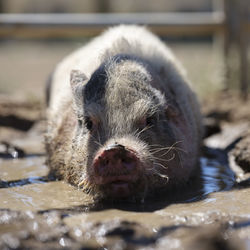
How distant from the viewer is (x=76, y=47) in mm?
10219

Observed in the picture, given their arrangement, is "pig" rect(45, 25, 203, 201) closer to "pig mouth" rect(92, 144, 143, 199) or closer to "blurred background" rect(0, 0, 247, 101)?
"pig mouth" rect(92, 144, 143, 199)

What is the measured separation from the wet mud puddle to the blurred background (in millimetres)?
5143

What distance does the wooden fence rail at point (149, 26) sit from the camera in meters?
8.88

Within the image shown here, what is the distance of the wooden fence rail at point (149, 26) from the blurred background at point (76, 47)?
0.10 feet

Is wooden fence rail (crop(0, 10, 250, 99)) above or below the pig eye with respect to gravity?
above

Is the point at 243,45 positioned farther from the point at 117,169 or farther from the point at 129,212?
the point at 129,212

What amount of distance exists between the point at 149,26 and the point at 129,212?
603 centimetres

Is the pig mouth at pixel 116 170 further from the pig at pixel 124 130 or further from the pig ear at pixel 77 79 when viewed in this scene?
the pig ear at pixel 77 79

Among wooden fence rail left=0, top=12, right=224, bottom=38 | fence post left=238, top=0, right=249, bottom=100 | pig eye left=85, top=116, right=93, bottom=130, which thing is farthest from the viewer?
fence post left=238, top=0, right=249, bottom=100

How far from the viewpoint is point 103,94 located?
13.9 ft

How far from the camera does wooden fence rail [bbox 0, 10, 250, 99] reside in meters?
8.88

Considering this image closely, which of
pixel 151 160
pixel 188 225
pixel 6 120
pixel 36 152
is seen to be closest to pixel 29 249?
pixel 188 225

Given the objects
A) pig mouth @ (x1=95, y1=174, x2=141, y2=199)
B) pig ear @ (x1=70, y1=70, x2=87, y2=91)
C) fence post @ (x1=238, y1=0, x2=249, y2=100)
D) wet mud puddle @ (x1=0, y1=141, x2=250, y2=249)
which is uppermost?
fence post @ (x1=238, y1=0, x2=249, y2=100)

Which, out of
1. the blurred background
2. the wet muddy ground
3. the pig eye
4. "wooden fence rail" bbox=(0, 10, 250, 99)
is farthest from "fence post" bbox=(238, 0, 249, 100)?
the pig eye
